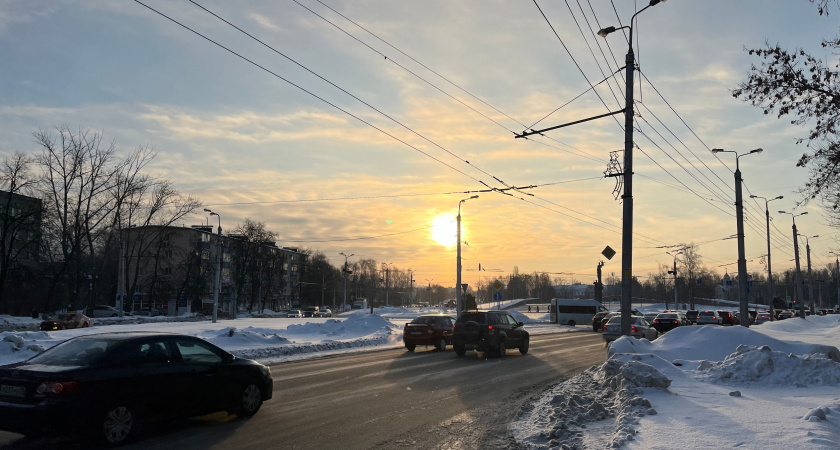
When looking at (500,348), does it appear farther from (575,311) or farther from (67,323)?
(575,311)

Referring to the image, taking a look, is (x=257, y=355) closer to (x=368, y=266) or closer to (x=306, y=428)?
(x=306, y=428)

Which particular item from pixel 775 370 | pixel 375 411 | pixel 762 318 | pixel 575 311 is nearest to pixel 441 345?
pixel 775 370

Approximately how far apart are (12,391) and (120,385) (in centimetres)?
112

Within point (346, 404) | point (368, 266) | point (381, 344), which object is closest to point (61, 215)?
point (381, 344)

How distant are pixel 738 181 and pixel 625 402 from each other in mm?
22927

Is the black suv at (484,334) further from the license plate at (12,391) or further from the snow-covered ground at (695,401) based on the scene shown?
the license plate at (12,391)

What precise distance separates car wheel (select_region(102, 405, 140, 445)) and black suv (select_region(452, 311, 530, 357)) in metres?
14.1

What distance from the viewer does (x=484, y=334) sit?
20250mm

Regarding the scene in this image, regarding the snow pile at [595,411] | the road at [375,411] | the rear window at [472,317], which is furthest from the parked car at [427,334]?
the snow pile at [595,411]

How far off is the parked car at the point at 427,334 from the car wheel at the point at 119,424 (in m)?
16.4

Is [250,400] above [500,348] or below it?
above

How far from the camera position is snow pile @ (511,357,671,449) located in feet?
23.8

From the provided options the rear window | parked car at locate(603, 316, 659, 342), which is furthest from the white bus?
the rear window

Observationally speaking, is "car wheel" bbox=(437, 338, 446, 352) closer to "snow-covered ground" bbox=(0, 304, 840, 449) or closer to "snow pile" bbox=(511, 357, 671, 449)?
"snow-covered ground" bbox=(0, 304, 840, 449)
